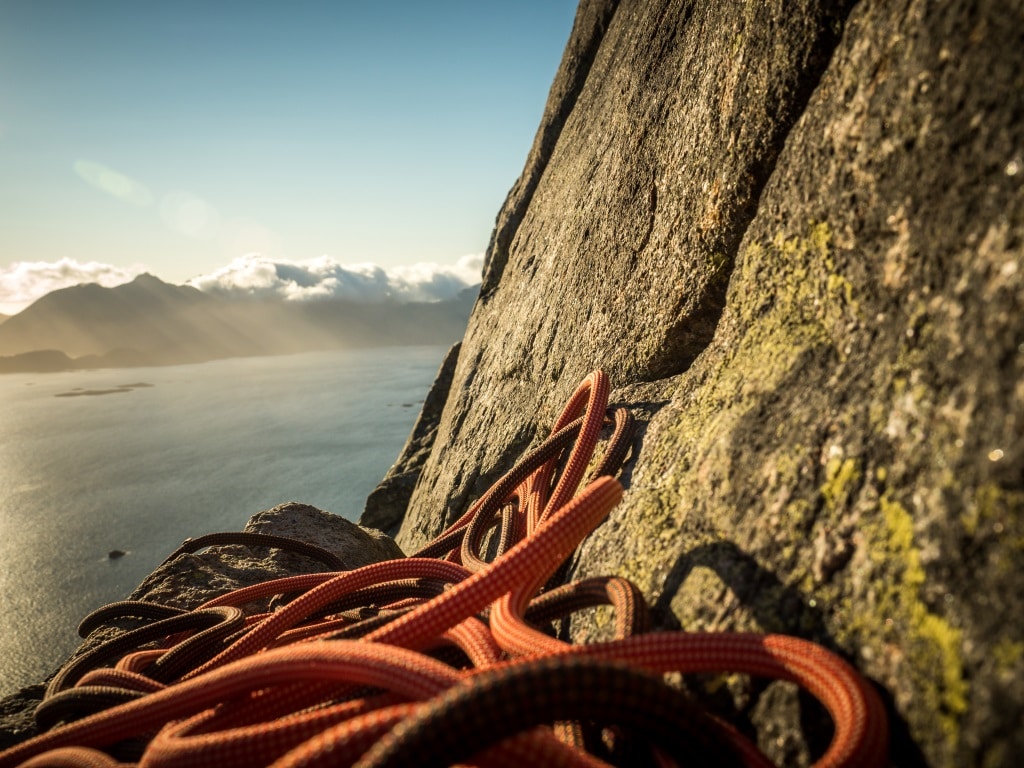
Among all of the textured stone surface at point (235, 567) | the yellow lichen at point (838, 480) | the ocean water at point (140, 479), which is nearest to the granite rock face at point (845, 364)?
the yellow lichen at point (838, 480)

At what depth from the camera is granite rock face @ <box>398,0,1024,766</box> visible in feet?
3.63

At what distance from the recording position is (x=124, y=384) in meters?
136

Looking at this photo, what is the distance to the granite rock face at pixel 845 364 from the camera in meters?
1.11

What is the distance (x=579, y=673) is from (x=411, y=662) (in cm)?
63

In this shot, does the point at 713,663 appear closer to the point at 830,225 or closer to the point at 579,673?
the point at 579,673

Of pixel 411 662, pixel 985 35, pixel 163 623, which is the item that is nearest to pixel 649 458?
pixel 411 662

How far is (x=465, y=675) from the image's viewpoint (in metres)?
1.58

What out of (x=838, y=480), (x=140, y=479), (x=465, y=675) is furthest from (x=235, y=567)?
(x=140, y=479)

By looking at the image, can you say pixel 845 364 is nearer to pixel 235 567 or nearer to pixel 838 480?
pixel 838 480

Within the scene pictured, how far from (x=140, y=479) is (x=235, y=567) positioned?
49919 millimetres

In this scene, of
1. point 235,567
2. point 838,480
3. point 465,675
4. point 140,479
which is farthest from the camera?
point 140,479

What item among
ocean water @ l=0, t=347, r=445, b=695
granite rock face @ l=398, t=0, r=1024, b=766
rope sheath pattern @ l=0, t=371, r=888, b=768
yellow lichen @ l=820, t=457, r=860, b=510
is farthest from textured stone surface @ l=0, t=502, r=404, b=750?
ocean water @ l=0, t=347, r=445, b=695

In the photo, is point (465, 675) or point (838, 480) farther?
point (465, 675)

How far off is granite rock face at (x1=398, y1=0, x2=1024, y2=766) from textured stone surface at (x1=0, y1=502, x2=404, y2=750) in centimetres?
302
